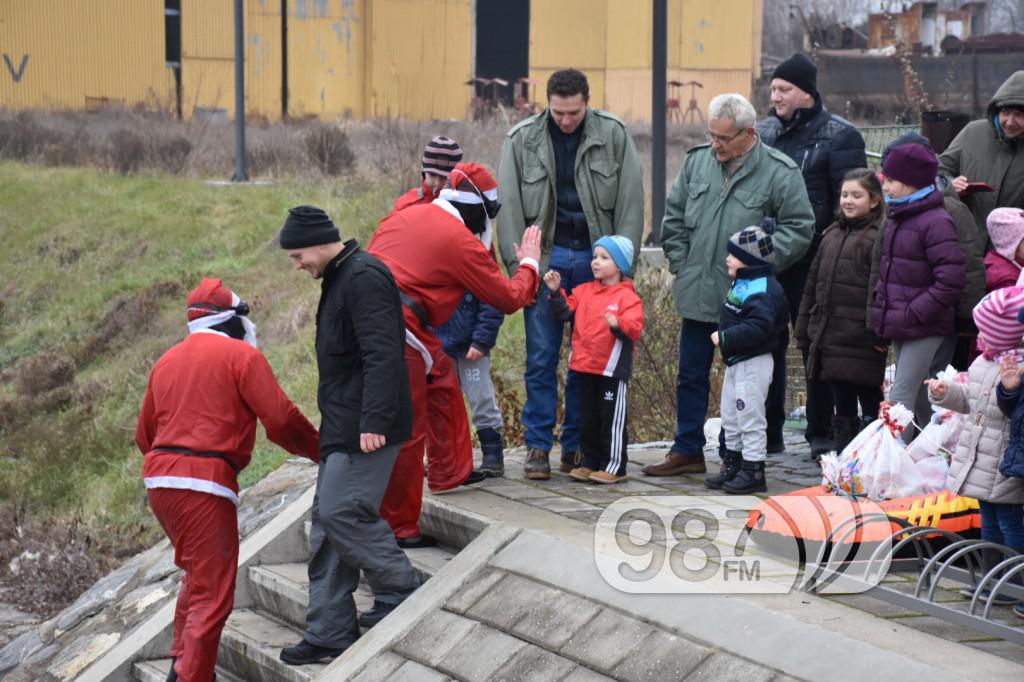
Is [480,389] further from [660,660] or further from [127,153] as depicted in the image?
[127,153]

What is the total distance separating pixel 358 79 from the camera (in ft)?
116

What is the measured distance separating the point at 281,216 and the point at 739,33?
19147mm

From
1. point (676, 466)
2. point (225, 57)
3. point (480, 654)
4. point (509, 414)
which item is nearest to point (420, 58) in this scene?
point (225, 57)

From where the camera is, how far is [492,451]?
7.82 m

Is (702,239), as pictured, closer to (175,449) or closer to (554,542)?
(554,542)

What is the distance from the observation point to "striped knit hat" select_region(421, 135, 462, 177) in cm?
712

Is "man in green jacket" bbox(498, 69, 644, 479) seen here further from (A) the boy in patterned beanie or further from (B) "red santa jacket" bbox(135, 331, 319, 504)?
(B) "red santa jacket" bbox(135, 331, 319, 504)

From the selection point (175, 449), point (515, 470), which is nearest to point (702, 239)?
point (515, 470)

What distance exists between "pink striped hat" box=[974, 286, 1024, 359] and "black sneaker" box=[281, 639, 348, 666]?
9.75 feet

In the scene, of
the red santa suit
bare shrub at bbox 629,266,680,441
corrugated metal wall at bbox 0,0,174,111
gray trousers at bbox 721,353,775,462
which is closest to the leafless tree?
corrugated metal wall at bbox 0,0,174,111

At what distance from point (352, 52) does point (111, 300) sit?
16.8m

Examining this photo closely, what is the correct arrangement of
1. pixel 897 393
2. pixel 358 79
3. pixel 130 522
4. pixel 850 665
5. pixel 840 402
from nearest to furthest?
1. pixel 850 665
2. pixel 897 393
3. pixel 840 402
4. pixel 130 522
5. pixel 358 79

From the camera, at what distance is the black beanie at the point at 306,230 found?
5867 mm

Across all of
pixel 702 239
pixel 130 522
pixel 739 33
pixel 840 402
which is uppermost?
pixel 739 33
